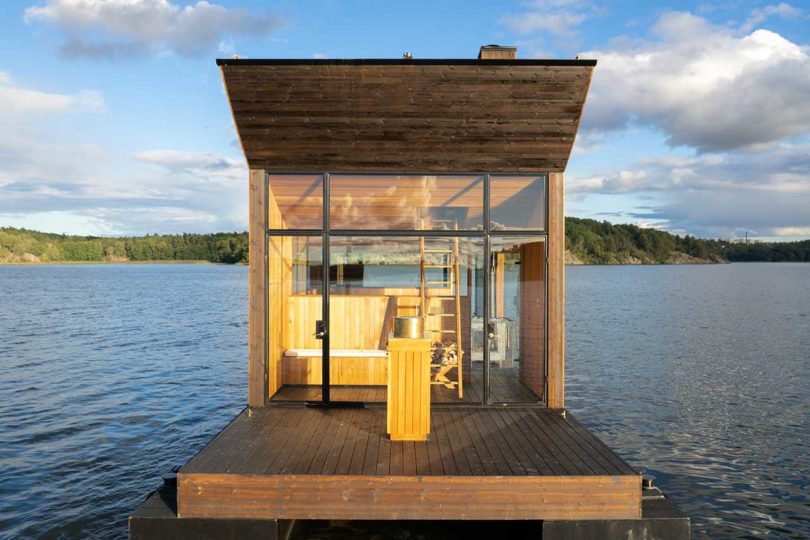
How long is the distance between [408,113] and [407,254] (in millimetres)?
2012

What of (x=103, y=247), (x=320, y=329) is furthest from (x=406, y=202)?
(x=103, y=247)

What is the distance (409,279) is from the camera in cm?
868

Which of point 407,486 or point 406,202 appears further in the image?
point 406,202

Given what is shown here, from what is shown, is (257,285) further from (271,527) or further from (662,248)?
(662,248)

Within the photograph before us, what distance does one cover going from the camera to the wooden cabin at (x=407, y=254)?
5.97 metres

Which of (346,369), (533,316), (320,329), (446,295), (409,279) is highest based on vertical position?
(409,279)

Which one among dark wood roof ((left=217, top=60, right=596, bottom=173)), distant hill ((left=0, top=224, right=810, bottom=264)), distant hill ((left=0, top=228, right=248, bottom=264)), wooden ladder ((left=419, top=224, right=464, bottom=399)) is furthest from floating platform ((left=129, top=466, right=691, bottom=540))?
distant hill ((left=0, top=228, right=248, bottom=264))

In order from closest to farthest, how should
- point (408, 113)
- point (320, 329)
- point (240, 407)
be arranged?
point (408, 113)
point (320, 329)
point (240, 407)

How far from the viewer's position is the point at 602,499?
16.4 ft

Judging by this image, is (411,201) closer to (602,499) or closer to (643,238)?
(602,499)

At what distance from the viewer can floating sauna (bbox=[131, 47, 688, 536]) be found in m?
5.97

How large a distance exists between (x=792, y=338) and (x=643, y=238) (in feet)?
305

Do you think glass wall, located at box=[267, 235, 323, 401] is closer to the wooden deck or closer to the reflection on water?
the wooden deck

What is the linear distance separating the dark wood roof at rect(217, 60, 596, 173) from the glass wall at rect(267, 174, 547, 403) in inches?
10.9
